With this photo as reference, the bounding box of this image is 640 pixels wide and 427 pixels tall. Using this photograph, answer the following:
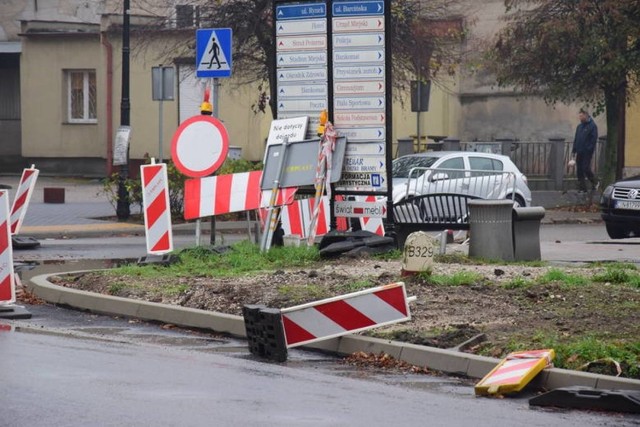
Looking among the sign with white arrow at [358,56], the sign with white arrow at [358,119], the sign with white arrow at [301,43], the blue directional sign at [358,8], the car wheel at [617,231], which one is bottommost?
the car wheel at [617,231]

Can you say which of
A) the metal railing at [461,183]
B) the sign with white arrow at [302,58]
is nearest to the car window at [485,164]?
the metal railing at [461,183]

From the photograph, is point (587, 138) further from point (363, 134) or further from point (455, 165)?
point (363, 134)

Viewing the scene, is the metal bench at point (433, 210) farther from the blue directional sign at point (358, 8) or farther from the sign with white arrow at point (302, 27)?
the blue directional sign at point (358, 8)

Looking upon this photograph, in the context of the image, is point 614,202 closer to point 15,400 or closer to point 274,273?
point 274,273

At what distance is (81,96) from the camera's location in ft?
146

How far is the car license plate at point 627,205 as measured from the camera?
23469mm

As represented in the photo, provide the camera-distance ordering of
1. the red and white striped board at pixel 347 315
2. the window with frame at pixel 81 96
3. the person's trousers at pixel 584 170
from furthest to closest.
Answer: the window with frame at pixel 81 96
the person's trousers at pixel 584 170
the red and white striped board at pixel 347 315

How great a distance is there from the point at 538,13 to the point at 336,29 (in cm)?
1459

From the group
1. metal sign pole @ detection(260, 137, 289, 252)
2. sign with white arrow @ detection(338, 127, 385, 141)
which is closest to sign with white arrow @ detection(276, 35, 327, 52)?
sign with white arrow @ detection(338, 127, 385, 141)

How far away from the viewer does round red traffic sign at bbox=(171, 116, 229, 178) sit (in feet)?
55.3

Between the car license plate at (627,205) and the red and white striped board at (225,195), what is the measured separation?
26.6 ft

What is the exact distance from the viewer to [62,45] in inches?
1727

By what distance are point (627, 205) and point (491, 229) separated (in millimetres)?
7610

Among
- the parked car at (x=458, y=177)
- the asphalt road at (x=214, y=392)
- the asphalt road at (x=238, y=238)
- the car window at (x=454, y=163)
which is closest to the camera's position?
the asphalt road at (x=214, y=392)
